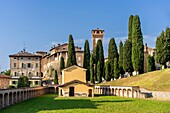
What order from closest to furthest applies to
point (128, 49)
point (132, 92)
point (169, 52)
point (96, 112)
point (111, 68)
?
1. point (96, 112)
2. point (132, 92)
3. point (169, 52)
4. point (128, 49)
5. point (111, 68)

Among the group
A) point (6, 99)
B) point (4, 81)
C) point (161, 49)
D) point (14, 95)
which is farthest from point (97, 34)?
point (6, 99)

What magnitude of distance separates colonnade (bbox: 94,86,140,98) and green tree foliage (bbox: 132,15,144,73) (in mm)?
5683

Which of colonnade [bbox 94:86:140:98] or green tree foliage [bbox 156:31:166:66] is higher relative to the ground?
green tree foliage [bbox 156:31:166:66]

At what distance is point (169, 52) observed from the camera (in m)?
50.2

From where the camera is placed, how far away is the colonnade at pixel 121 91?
44000mm

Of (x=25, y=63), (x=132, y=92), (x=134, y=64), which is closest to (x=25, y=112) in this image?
(x=132, y=92)

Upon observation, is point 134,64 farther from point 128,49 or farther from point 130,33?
point 130,33

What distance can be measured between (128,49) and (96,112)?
34.9 meters

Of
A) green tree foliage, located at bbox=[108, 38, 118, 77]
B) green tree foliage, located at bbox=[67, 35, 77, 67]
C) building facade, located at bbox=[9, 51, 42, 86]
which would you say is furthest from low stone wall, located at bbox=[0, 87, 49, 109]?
building facade, located at bbox=[9, 51, 42, 86]

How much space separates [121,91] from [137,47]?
9.13 metres

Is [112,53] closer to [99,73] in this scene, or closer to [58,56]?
[99,73]

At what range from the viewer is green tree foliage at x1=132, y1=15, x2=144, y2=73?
172 ft

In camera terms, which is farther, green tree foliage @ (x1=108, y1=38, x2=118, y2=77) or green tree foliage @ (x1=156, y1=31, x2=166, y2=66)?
green tree foliage @ (x1=108, y1=38, x2=118, y2=77)

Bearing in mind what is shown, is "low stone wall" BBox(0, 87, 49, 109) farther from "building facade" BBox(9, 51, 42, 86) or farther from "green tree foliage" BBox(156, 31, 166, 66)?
"building facade" BBox(9, 51, 42, 86)
